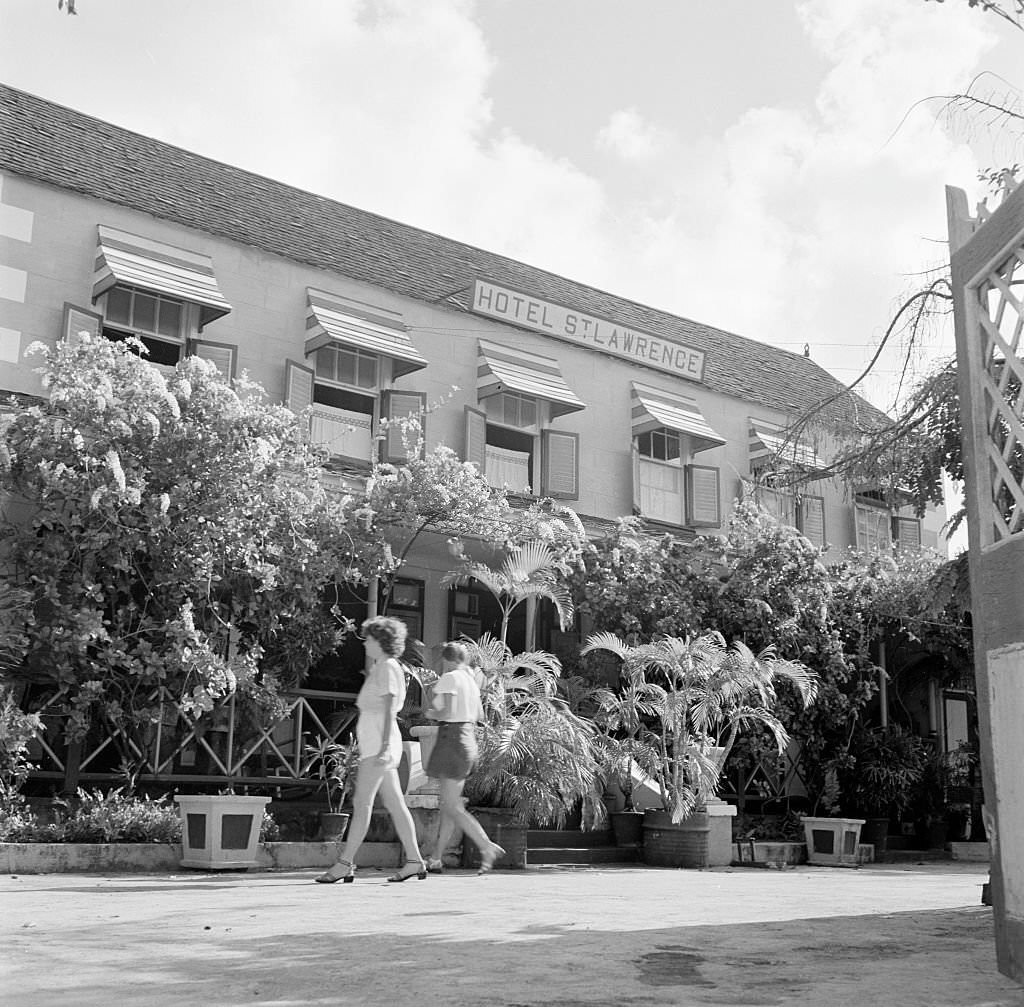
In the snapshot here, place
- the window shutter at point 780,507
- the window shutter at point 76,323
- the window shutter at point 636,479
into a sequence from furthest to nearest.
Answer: the window shutter at point 780,507 < the window shutter at point 636,479 < the window shutter at point 76,323

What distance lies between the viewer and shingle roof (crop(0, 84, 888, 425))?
45.2 ft

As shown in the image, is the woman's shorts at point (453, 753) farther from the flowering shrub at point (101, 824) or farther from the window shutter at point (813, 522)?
the window shutter at point (813, 522)

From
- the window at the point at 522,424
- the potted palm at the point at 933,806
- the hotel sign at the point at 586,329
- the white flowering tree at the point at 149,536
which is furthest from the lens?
the hotel sign at the point at 586,329

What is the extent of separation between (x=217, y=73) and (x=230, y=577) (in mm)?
6184

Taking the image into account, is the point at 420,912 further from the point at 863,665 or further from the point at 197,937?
the point at 863,665

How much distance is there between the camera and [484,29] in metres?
5.88

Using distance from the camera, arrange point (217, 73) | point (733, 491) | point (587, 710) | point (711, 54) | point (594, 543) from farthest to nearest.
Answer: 1. point (733, 491)
2. point (594, 543)
3. point (587, 710)
4. point (711, 54)
5. point (217, 73)

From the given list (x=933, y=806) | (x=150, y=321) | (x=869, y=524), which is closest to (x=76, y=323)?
(x=150, y=321)

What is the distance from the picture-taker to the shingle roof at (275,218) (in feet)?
45.2

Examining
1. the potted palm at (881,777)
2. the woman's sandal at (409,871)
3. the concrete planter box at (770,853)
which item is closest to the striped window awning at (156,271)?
the woman's sandal at (409,871)

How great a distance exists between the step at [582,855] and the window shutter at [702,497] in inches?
230

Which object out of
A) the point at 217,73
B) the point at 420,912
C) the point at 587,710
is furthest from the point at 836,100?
the point at 587,710

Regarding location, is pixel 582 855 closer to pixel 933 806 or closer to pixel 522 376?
pixel 933 806

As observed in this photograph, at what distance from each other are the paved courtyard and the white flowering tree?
Answer: 2.57m
